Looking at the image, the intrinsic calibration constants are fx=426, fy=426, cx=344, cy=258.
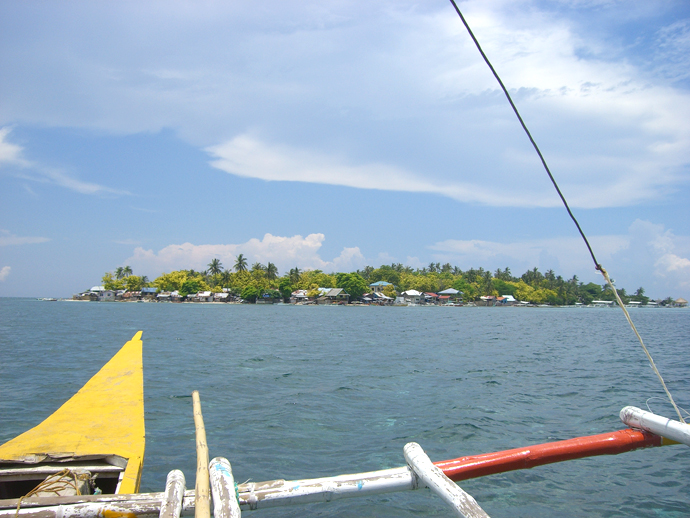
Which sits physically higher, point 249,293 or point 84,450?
point 84,450

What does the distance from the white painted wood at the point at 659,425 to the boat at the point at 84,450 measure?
4150mm

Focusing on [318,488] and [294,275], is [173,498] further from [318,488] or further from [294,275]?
[294,275]

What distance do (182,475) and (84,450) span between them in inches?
101

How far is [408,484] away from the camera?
8.46ft

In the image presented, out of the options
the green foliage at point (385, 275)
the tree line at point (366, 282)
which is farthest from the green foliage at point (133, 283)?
the green foliage at point (385, 275)

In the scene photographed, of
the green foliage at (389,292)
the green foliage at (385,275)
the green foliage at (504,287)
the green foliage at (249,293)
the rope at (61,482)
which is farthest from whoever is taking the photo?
the green foliage at (504,287)

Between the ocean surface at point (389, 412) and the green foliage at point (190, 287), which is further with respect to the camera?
the green foliage at point (190, 287)

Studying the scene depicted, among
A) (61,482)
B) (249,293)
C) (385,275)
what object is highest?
(385,275)

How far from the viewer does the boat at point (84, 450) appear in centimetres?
362

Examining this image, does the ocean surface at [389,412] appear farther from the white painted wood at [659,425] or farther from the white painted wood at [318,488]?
the white painted wood at [318,488]

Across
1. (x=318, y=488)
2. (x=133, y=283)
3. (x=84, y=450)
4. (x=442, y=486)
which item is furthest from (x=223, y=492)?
(x=133, y=283)

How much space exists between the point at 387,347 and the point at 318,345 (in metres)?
3.37

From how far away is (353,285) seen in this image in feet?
336

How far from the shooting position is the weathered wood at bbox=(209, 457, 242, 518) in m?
2.12
